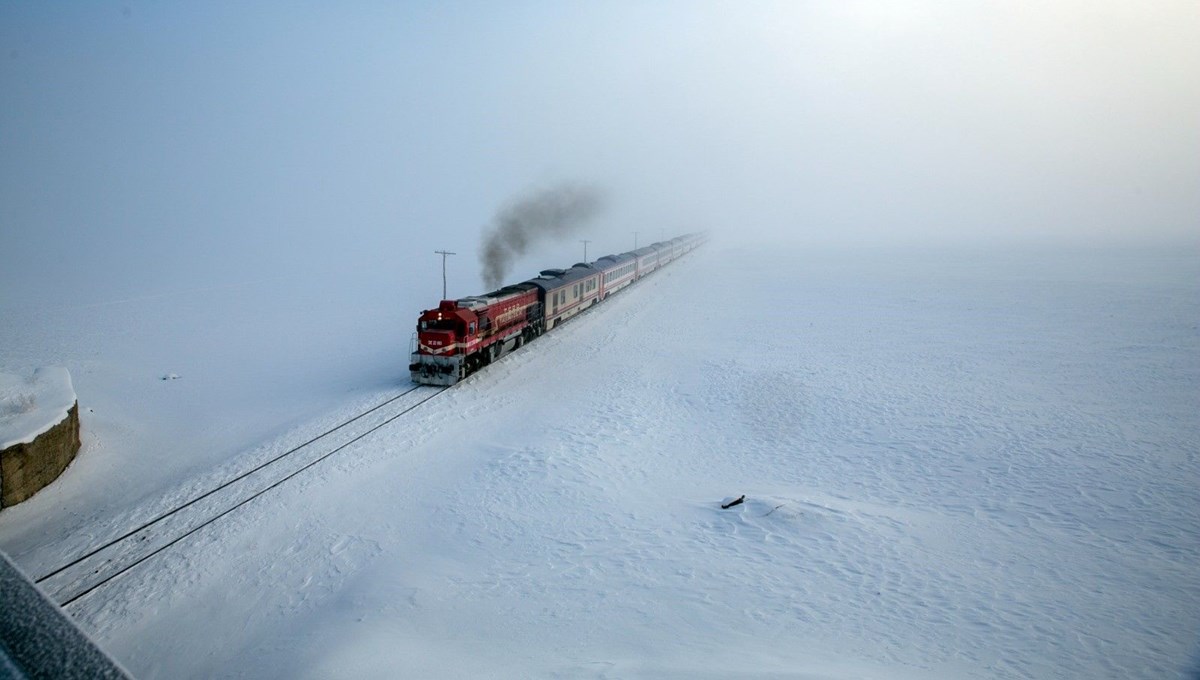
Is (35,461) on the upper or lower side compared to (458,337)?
lower

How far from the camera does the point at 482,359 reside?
2361 centimetres

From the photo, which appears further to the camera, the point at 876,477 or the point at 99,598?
the point at 876,477

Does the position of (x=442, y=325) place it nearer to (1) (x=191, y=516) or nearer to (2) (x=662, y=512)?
(1) (x=191, y=516)

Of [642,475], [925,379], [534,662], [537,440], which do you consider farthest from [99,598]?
[925,379]

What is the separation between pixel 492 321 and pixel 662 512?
492 inches

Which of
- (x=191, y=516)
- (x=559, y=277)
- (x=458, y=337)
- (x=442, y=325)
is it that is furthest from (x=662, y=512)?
(x=559, y=277)

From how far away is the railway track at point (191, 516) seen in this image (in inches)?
437

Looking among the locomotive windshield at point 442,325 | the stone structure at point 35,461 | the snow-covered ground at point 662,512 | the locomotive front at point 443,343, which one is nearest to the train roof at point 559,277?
the snow-covered ground at point 662,512

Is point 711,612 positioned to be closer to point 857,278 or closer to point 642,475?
point 642,475

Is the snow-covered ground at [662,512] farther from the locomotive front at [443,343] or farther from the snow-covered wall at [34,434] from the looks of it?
the locomotive front at [443,343]

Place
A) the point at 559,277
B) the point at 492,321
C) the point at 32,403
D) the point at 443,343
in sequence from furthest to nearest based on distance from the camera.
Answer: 1. the point at 559,277
2. the point at 492,321
3. the point at 443,343
4. the point at 32,403

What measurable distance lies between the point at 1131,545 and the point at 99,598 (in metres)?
19.1

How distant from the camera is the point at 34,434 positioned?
1472cm

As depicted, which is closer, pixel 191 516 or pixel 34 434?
pixel 191 516
